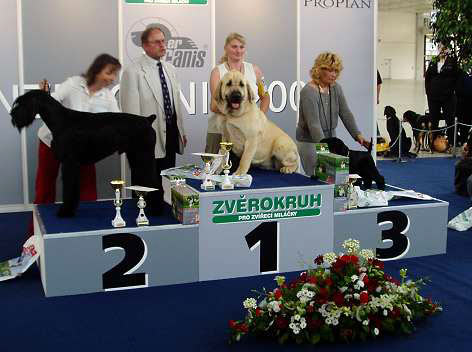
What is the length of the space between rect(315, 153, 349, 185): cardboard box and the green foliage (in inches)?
162

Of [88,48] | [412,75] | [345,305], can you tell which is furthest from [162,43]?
[412,75]

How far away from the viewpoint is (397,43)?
2725 cm

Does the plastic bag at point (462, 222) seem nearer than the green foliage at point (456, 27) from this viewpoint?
Yes

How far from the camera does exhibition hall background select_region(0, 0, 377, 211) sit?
5.36 metres

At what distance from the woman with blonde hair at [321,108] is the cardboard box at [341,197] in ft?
2.09

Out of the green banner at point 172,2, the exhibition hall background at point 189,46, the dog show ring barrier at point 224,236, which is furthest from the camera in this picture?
the green banner at point 172,2

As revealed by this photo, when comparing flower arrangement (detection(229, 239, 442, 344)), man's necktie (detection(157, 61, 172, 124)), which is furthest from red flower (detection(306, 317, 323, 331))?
man's necktie (detection(157, 61, 172, 124))

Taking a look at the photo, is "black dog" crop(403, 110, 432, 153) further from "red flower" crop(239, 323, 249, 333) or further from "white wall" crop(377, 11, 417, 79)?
"white wall" crop(377, 11, 417, 79)

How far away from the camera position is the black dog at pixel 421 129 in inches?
377

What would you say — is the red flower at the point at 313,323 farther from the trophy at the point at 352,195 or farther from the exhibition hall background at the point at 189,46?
the exhibition hall background at the point at 189,46

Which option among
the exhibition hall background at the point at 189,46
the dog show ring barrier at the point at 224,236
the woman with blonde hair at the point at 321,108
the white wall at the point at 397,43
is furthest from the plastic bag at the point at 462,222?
the white wall at the point at 397,43

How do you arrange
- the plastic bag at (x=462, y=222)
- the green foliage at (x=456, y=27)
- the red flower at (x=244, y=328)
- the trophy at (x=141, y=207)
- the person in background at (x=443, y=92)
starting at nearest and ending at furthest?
the red flower at (x=244, y=328)
the trophy at (x=141, y=207)
the plastic bag at (x=462, y=222)
the green foliage at (x=456, y=27)
the person in background at (x=443, y=92)

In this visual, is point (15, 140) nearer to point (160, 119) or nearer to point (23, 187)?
point (23, 187)

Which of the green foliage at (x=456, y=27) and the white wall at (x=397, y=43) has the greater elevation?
the white wall at (x=397, y=43)
